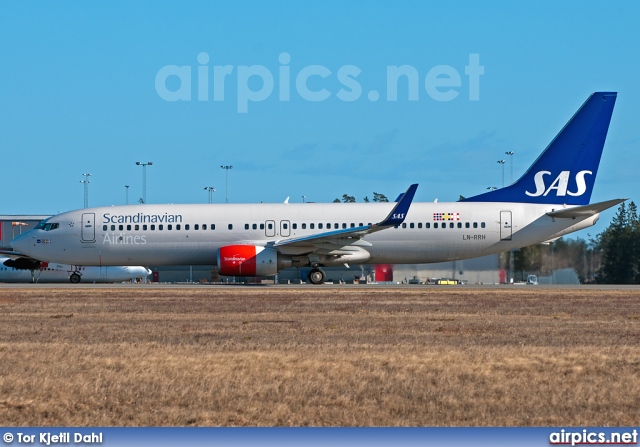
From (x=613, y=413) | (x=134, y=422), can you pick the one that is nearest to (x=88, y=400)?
(x=134, y=422)

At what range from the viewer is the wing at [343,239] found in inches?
1515

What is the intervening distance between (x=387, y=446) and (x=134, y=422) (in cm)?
311

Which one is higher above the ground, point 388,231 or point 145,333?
point 388,231

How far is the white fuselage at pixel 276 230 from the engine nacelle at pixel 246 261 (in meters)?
1.04

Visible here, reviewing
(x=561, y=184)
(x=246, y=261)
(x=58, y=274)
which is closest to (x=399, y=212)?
(x=246, y=261)

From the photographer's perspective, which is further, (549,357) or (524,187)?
(524,187)

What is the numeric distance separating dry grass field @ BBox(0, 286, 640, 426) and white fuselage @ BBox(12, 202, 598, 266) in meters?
16.8

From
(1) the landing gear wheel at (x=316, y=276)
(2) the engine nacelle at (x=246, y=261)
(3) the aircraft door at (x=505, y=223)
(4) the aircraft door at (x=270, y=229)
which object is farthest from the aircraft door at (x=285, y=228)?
(3) the aircraft door at (x=505, y=223)

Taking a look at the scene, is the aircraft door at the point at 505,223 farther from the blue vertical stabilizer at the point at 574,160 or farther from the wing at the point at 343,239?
the wing at the point at 343,239

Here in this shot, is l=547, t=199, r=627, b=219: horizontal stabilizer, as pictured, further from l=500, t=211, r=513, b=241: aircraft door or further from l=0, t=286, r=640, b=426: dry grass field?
l=0, t=286, r=640, b=426: dry grass field

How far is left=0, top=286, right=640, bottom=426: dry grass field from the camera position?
9.91 metres

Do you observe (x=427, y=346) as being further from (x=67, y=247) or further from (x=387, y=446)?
(x=67, y=247)

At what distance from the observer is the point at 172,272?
2758 inches

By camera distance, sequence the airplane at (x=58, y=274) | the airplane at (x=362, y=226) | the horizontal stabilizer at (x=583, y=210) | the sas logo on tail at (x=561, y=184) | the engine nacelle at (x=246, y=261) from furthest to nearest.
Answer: the airplane at (x=58, y=274) < the sas logo on tail at (x=561, y=184) < the airplane at (x=362, y=226) < the engine nacelle at (x=246, y=261) < the horizontal stabilizer at (x=583, y=210)
